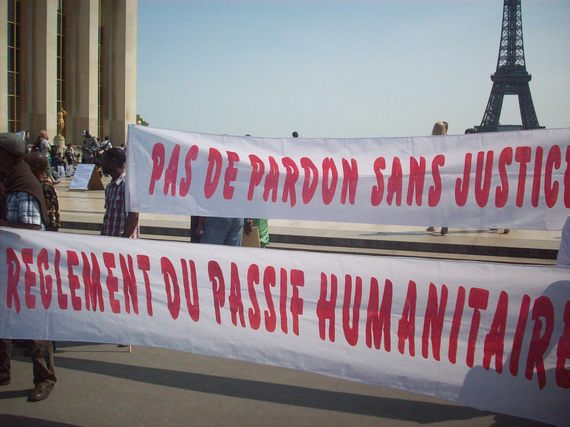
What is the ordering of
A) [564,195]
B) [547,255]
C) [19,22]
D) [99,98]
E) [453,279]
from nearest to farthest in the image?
1. [453,279]
2. [564,195]
3. [547,255]
4. [19,22]
5. [99,98]

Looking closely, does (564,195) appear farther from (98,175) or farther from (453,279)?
(98,175)

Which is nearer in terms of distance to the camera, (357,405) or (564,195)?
(564,195)

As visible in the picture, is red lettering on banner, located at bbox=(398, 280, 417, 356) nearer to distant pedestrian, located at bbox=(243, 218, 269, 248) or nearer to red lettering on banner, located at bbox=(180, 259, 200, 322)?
red lettering on banner, located at bbox=(180, 259, 200, 322)

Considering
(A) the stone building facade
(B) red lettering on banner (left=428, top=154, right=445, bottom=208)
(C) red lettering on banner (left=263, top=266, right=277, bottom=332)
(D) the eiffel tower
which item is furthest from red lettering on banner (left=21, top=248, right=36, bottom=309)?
(D) the eiffel tower

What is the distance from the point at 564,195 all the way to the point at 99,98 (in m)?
45.1

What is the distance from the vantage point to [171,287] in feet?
14.0

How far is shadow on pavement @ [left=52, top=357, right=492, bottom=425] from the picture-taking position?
447 centimetres

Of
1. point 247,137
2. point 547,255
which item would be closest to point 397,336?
point 247,137

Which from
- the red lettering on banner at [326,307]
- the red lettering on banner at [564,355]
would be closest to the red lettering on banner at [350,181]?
the red lettering on banner at [326,307]

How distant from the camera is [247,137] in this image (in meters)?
4.67

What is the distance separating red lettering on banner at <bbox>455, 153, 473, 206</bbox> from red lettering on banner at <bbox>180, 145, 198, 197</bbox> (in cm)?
191

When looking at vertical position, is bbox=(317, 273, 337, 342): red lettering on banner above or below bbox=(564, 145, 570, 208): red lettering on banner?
below

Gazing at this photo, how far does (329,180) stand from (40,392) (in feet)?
8.65

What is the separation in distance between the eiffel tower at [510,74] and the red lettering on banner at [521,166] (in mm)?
54371
